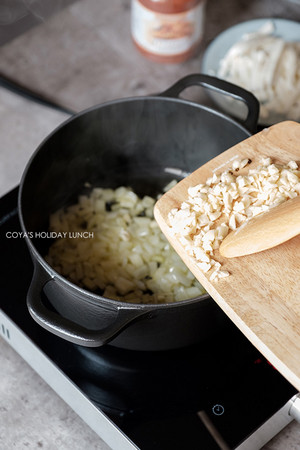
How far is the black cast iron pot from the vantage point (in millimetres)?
729

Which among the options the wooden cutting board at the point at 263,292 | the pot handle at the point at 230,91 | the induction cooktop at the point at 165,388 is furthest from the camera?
the pot handle at the point at 230,91

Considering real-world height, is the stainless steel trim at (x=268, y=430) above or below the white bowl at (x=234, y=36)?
below

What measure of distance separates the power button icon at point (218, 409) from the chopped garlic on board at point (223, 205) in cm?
21

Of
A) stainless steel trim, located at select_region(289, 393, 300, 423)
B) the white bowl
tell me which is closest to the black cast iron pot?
stainless steel trim, located at select_region(289, 393, 300, 423)

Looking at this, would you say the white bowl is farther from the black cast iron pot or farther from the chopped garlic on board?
the chopped garlic on board

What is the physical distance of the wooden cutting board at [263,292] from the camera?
639mm

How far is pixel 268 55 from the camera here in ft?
3.84

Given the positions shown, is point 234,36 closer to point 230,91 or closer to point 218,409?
point 230,91

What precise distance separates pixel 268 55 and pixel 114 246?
496 millimetres

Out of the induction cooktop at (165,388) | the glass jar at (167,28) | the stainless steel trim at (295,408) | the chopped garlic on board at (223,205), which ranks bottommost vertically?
the induction cooktop at (165,388)

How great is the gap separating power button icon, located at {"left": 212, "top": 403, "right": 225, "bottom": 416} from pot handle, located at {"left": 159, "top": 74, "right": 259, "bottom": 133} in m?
0.40

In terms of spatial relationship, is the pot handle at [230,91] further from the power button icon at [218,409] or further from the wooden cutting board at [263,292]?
the power button icon at [218,409]

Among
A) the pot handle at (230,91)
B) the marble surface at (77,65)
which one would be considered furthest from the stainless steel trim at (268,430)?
the marble surface at (77,65)

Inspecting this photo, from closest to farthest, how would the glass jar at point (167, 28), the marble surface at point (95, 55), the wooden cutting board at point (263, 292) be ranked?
the wooden cutting board at point (263, 292)
the glass jar at point (167, 28)
the marble surface at point (95, 55)
